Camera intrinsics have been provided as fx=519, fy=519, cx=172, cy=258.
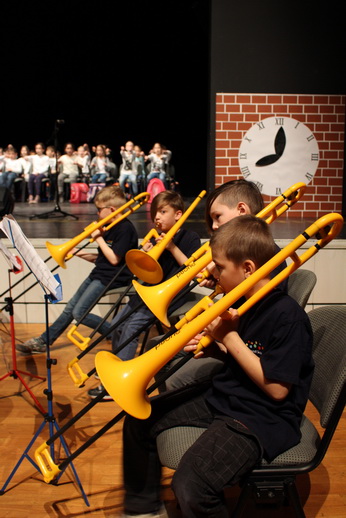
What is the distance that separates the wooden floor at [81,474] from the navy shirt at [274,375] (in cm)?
63

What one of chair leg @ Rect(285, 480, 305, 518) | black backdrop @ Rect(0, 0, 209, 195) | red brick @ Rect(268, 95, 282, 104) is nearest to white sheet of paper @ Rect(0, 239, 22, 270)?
chair leg @ Rect(285, 480, 305, 518)

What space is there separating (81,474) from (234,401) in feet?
3.21

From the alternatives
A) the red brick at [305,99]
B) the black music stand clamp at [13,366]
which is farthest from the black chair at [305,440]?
the red brick at [305,99]

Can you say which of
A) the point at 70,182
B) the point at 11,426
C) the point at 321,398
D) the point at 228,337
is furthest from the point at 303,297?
the point at 70,182

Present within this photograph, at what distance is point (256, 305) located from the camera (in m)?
1.53

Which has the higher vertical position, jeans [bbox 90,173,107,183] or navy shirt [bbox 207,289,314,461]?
jeans [bbox 90,173,107,183]

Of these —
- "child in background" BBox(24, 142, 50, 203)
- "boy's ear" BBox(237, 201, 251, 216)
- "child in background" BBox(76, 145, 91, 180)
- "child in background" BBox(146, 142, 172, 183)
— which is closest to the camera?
"boy's ear" BBox(237, 201, 251, 216)

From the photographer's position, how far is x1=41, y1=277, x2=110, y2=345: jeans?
334cm

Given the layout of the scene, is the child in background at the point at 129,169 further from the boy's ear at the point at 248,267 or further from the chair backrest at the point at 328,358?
the boy's ear at the point at 248,267

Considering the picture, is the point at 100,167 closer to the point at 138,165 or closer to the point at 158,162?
the point at 138,165

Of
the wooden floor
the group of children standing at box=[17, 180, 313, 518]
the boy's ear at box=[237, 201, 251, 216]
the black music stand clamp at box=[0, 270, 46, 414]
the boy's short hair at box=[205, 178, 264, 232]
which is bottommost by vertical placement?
the wooden floor

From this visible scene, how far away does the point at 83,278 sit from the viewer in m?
4.06

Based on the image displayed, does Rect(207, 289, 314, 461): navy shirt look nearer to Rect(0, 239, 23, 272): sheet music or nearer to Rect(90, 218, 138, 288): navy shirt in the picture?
Rect(0, 239, 23, 272): sheet music

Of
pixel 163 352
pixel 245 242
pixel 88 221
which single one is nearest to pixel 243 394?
pixel 163 352
